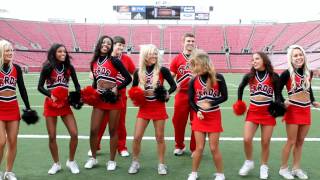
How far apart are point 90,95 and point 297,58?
2.76 metres

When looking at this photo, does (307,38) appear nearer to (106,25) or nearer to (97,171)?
(106,25)

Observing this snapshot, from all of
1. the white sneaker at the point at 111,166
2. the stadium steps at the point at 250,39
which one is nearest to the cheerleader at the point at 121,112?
the white sneaker at the point at 111,166

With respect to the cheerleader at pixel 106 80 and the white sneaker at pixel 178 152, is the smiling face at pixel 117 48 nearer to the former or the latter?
the cheerleader at pixel 106 80

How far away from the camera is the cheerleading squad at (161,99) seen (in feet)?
14.6

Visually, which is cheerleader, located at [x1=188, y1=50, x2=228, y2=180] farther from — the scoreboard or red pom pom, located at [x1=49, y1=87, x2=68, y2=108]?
the scoreboard

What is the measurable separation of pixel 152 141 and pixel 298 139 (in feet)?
9.50

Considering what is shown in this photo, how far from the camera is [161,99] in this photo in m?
4.85

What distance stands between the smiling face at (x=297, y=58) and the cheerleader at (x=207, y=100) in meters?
1.00

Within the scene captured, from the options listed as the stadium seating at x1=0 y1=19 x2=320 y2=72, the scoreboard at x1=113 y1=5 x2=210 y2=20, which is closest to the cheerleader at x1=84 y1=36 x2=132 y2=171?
the stadium seating at x1=0 y1=19 x2=320 y2=72

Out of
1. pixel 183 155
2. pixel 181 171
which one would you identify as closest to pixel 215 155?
pixel 181 171

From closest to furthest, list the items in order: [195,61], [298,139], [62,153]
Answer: [195,61]
[298,139]
[62,153]

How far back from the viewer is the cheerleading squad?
4465 millimetres

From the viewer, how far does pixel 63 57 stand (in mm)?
4820

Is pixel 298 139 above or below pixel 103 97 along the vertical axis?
below
